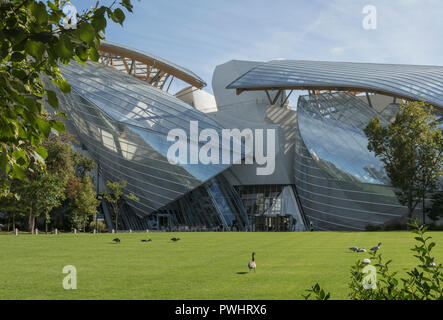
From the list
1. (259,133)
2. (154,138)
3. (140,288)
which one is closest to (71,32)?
(140,288)

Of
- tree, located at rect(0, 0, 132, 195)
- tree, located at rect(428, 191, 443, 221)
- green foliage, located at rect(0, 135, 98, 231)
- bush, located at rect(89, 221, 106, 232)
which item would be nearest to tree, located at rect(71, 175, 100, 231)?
green foliage, located at rect(0, 135, 98, 231)

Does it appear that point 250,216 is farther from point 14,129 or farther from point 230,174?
point 14,129

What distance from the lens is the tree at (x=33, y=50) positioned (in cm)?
297

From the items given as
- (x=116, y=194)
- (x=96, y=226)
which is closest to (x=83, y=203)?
(x=116, y=194)

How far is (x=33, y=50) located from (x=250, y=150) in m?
50.5

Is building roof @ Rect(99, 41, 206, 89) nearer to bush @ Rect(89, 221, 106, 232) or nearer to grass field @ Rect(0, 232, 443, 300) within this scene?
bush @ Rect(89, 221, 106, 232)

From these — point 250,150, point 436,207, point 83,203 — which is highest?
point 250,150

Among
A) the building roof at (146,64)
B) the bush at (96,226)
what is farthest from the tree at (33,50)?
the building roof at (146,64)

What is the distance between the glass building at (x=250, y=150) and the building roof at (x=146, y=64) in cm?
34

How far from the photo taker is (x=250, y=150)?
53250 millimetres

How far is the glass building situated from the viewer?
149 feet

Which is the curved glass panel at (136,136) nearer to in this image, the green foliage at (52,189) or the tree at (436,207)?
the green foliage at (52,189)

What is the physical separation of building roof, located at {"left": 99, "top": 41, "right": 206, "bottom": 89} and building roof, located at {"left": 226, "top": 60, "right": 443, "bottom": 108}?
1097 cm

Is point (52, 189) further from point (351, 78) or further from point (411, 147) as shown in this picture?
point (351, 78)
